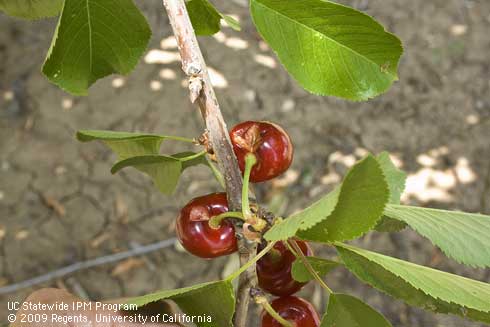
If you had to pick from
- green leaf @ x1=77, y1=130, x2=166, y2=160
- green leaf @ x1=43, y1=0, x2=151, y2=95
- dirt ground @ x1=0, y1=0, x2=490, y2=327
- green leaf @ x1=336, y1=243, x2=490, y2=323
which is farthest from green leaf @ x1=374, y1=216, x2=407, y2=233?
dirt ground @ x1=0, y1=0, x2=490, y2=327

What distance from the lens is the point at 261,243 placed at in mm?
713

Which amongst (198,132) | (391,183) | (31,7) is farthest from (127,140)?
(198,132)

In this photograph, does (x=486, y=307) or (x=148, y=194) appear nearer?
(x=486, y=307)

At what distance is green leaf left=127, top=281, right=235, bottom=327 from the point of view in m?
0.64

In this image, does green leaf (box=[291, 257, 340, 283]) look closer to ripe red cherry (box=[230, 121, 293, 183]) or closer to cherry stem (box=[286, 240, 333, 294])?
cherry stem (box=[286, 240, 333, 294])

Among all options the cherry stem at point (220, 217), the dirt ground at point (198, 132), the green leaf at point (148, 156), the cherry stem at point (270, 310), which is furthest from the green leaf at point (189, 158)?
the dirt ground at point (198, 132)

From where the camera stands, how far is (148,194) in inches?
95.6

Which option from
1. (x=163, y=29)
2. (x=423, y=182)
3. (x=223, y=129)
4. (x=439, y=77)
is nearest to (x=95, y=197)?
(x=163, y=29)

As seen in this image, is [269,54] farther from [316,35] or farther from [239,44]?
[316,35]

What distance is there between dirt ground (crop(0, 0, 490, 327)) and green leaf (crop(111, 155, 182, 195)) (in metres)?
1.40

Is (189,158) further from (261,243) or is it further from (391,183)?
(391,183)

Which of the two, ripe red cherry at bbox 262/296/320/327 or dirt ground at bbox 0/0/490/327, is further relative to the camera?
dirt ground at bbox 0/0/490/327

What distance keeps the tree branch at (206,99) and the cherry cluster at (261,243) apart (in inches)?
1.4

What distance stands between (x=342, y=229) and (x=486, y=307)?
6.9 inches
